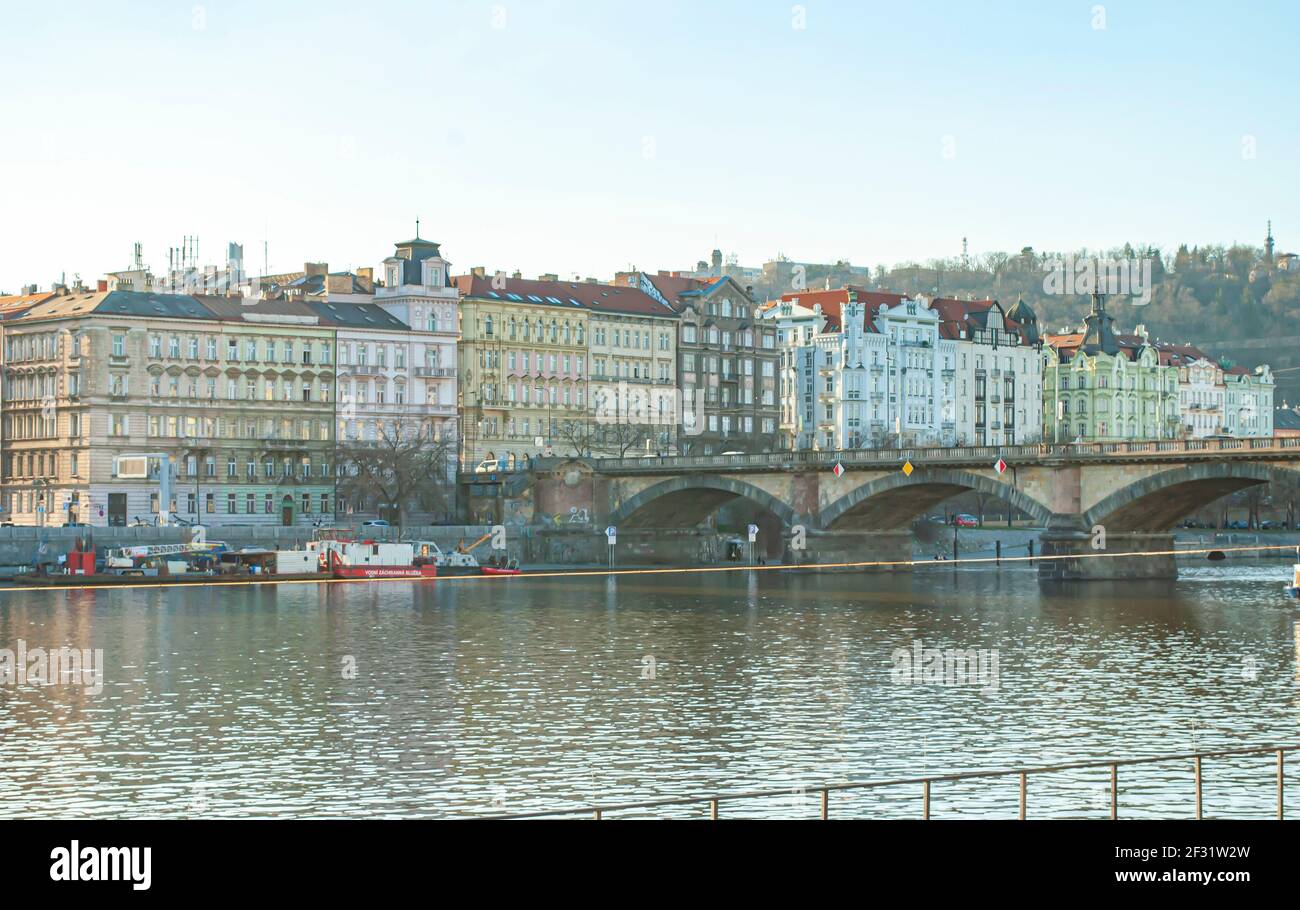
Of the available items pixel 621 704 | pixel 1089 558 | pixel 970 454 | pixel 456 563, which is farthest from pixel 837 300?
pixel 621 704

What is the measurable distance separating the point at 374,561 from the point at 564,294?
162 feet

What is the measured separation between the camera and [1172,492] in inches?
4146

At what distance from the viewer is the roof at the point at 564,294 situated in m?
153

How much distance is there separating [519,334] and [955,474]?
4913cm

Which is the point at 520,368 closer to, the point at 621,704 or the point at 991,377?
the point at 991,377

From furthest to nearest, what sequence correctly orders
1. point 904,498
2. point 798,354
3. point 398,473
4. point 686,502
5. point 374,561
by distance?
point 798,354 < point 686,502 < point 398,473 < point 904,498 < point 374,561

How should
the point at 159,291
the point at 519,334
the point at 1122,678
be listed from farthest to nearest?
the point at 519,334 < the point at 159,291 < the point at 1122,678

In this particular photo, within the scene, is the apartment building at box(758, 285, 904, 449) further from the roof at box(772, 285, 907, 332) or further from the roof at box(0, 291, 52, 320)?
the roof at box(0, 291, 52, 320)

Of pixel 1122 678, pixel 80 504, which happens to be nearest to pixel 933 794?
pixel 1122 678

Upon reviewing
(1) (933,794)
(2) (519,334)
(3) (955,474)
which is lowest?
(1) (933,794)

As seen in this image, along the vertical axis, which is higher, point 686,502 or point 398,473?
point 398,473

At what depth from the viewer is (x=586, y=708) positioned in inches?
2152
